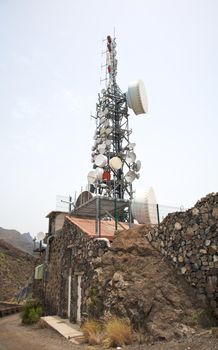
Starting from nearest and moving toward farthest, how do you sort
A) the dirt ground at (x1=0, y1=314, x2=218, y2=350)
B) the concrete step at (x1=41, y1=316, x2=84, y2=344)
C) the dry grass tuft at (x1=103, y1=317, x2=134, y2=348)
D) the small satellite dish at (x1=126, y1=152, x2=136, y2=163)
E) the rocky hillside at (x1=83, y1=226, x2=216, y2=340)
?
the dirt ground at (x1=0, y1=314, x2=218, y2=350) → the dry grass tuft at (x1=103, y1=317, x2=134, y2=348) → the rocky hillside at (x1=83, y1=226, x2=216, y2=340) → the concrete step at (x1=41, y1=316, x2=84, y2=344) → the small satellite dish at (x1=126, y1=152, x2=136, y2=163)

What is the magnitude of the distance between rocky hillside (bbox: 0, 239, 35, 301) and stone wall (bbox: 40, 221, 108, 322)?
15643 millimetres

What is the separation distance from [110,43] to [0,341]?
27405 mm

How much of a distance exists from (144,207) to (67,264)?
5.72 metres

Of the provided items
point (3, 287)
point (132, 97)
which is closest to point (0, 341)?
point (132, 97)

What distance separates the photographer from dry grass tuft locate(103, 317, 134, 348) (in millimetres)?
8188

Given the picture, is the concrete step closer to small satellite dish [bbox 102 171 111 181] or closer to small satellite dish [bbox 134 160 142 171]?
small satellite dish [bbox 102 171 111 181]

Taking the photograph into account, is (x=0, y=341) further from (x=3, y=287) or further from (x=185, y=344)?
(x=3, y=287)

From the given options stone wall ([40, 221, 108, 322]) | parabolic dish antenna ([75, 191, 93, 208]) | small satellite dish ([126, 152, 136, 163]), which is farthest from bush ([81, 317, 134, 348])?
small satellite dish ([126, 152, 136, 163])

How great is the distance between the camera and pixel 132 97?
79.0 ft

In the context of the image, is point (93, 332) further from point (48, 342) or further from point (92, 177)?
point (92, 177)

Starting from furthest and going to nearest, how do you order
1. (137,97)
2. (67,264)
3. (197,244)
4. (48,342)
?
(137,97)
(67,264)
(48,342)
(197,244)

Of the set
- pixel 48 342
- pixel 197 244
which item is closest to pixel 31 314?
pixel 48 342

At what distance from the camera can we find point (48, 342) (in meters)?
9.84

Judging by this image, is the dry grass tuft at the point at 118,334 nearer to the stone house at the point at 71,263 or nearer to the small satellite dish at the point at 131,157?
the stone house at the point at 71,263
